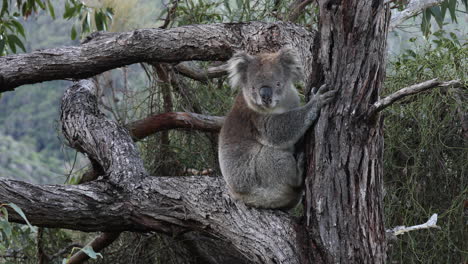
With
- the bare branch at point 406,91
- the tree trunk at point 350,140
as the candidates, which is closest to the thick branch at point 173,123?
the tree trunk at point 350,140

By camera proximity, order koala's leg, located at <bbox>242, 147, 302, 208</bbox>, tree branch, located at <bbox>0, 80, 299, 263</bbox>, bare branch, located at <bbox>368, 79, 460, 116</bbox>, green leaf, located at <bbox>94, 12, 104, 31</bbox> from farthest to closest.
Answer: green leaf, located at <bbox>94, 12, 104, 31</bbox> → koala's leg, located at <bbox>242, 147, 302, 208</bbox> → tree branch, located at <bbox>0, 80, 299, 263</bbox> → bare branch, located at <bbox>368, 79, 460, 116</bbox>

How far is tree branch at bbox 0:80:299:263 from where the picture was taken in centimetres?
294

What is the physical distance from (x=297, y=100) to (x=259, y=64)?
32 centimetres

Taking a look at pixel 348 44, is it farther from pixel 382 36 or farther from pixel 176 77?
pixel 176 77

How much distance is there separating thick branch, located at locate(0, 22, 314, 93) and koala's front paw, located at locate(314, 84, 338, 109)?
136 centimetres

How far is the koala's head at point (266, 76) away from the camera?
11.1 ft

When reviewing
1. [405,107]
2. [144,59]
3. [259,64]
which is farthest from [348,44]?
[144,59]

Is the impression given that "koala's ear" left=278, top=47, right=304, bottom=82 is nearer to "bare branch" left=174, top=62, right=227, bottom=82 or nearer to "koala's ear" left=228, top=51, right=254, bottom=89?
"koala's ear" left=228, top=51, right=254, bottom=89

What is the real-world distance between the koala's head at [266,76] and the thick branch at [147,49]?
56cm

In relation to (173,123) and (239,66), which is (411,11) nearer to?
(239,66)

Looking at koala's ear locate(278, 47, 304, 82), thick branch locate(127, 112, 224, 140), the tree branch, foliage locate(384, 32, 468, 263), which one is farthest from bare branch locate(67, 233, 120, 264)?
foliage locate(384, 32, 468, 263)

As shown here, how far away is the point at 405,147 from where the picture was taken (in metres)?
3.79

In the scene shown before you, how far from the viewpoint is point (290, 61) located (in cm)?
350

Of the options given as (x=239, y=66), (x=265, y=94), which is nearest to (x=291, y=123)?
(x=265, y=94)
